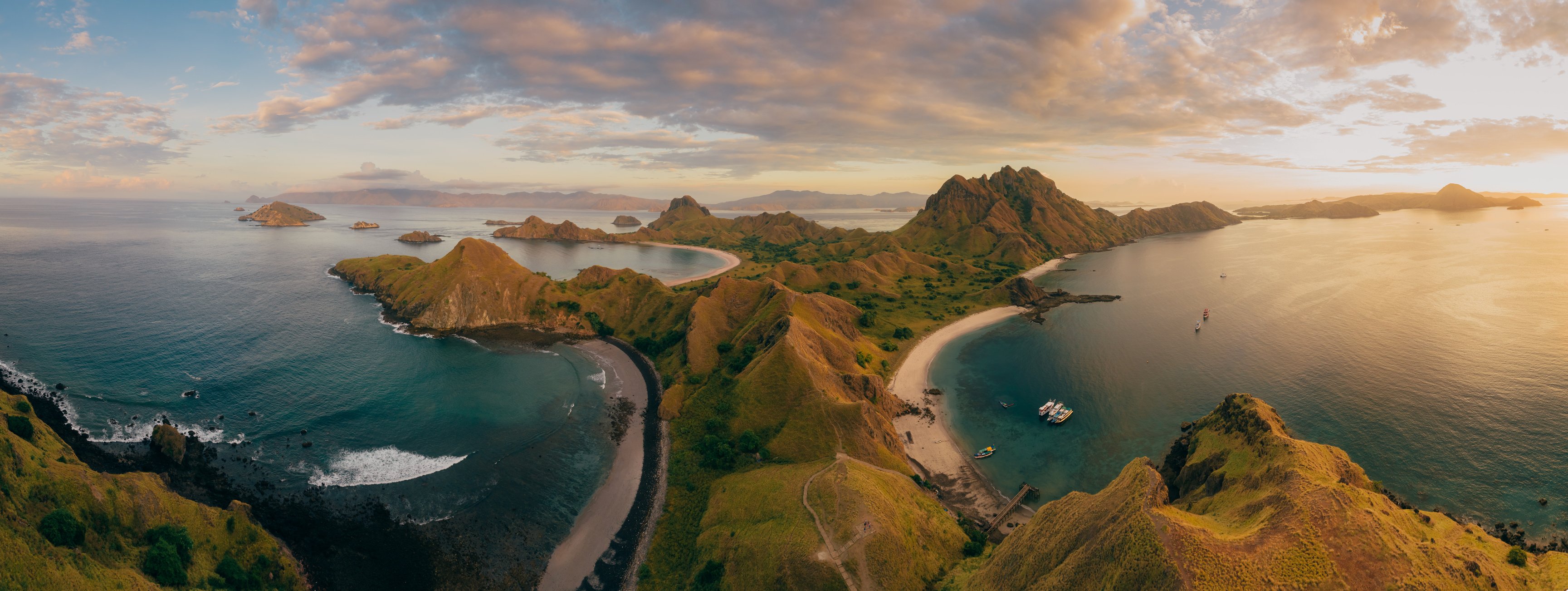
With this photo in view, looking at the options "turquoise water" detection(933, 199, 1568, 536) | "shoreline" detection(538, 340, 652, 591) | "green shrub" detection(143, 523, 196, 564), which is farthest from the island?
"green shrub" detection(143, 523, 196, 564)

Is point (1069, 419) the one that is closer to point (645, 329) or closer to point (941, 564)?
point (941, 564)

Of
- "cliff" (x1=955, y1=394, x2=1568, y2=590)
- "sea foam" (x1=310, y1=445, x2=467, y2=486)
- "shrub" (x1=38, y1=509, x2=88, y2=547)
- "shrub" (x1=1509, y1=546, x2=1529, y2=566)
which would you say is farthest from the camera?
"sea foam" (x1=310, y1=445, x2=467, y2=486)

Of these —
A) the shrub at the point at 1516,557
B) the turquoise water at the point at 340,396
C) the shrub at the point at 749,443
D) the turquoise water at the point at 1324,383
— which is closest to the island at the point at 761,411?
the shrub at the point at 749,443

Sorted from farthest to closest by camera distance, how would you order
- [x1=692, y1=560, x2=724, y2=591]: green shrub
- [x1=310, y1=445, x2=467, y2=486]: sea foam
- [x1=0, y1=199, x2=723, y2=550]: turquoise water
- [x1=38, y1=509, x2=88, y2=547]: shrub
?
1. [x1=0, y1=199, x2=723, y2=550]: turquoise water
2. [x1=310, y1=445, x2=467, y2=486]: sea foam
3. [x1=692, y1=560, x2=724, y2=591]: green shrub
4. [x1=38, y1=509, x2=88, y2=547]: shrub

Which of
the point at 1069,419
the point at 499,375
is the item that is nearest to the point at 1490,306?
the point at 1069,419

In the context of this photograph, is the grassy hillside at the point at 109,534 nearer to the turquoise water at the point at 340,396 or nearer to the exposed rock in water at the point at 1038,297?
the turquoise water at the point at 340,396

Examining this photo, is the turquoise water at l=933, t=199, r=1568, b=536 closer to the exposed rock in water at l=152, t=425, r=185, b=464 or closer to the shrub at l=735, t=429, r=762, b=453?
the shrub at l=735, t=429, r=762, b=453
